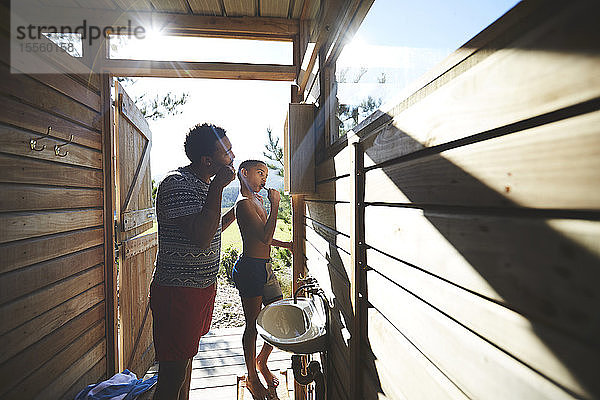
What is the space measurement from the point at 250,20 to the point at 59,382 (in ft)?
9.49

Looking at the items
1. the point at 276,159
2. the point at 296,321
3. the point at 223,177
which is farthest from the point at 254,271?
the point at 276,159

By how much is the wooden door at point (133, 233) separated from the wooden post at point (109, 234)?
55 mm

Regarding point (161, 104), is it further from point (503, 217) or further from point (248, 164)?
point (503, 217)

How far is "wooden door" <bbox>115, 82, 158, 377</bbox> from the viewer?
2775 mm

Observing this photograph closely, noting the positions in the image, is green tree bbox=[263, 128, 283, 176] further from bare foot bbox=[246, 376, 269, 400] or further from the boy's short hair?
bare foot bbox=[246, 376, 269, 400]

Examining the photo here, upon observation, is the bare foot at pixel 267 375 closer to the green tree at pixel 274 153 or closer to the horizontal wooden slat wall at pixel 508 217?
the horizontal wooden slat wall at pixel 508 217

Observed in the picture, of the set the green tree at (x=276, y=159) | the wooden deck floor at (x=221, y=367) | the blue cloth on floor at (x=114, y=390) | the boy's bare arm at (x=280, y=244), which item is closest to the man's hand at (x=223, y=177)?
the boy's bare arm at (x=280, y=244)

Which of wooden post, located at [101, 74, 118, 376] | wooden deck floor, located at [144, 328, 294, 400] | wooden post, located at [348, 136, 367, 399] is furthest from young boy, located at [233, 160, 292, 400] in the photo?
wooden post, located at [348, 136, 367, 399]

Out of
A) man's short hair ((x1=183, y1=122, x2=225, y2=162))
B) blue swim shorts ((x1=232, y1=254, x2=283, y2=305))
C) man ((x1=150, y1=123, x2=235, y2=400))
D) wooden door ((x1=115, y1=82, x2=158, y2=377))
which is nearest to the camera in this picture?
man ((x1=150, y1=123, x2=235, y2=400))

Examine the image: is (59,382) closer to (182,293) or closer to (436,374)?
(182,293)

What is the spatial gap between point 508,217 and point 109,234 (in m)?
2.78

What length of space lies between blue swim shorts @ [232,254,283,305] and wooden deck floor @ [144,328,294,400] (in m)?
0.62

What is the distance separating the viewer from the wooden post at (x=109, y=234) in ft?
8.75

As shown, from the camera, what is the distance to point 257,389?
8.52 feet
